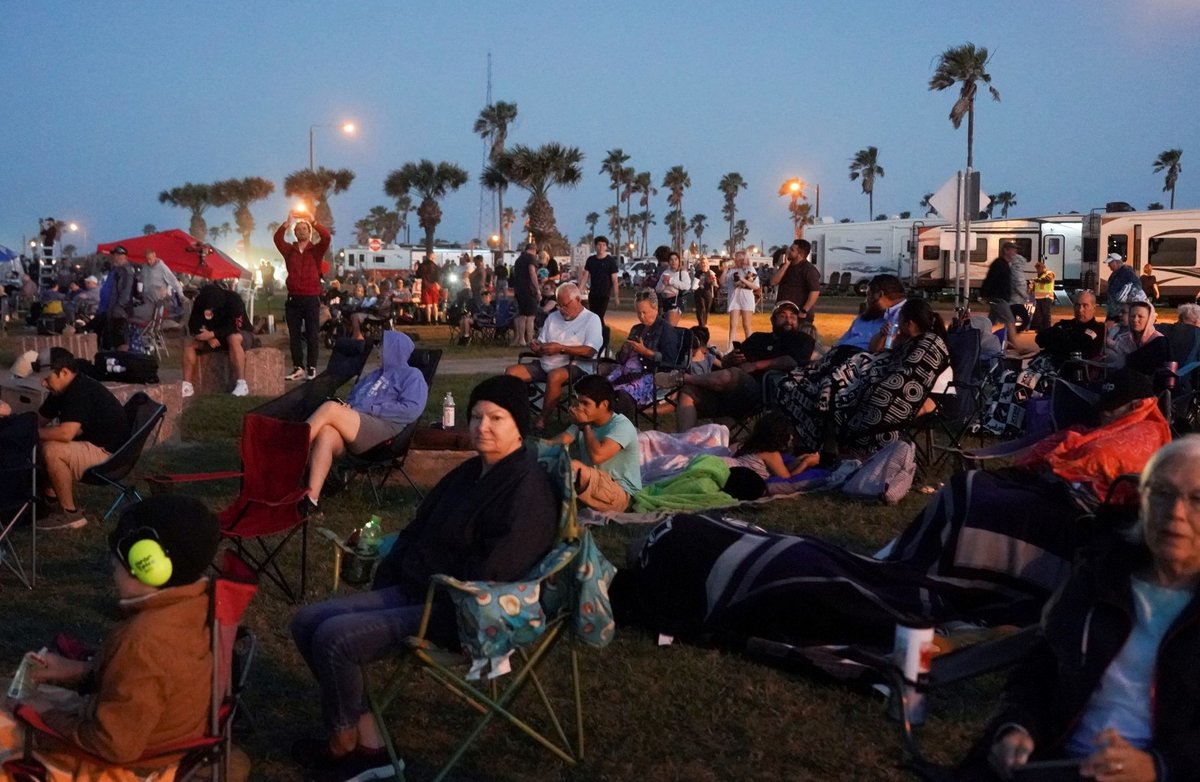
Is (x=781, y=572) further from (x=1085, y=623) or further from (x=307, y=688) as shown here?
(x=1085, y=623)

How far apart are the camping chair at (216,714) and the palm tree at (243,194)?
8605 centimetres

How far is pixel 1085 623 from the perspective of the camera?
2447 millimetres

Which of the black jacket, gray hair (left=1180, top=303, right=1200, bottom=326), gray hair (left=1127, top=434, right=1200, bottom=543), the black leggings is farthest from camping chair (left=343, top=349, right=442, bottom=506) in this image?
gray hair (left=1180, top=303, right=1200, bottom=326)

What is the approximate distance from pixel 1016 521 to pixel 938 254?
1274 inches

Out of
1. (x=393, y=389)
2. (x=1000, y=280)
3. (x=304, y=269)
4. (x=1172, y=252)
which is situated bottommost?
(x=393, y=389)

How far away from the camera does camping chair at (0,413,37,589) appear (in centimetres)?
546

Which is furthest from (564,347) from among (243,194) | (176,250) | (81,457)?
(243,194)

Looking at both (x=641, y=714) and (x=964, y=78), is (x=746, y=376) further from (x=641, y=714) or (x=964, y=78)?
(x=964, y=78)

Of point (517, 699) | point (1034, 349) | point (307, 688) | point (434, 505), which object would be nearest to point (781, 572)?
point (517, 699)

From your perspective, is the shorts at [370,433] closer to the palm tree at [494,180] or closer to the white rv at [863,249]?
the white rv at [863,249]

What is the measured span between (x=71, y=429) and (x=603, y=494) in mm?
2736

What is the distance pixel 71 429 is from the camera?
6258 millimetres

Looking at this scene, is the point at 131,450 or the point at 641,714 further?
the point at 131,450

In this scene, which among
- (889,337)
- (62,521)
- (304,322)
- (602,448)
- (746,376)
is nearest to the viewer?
(62,521)
